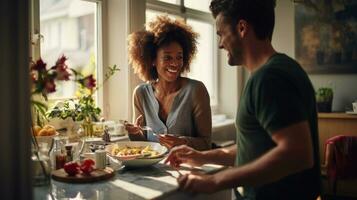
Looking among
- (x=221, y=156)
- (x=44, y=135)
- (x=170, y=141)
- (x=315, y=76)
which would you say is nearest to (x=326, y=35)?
(x=315, y=76)

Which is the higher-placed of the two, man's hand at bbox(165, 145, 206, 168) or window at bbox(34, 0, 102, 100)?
window at bbox(34, 0, 102, 100)

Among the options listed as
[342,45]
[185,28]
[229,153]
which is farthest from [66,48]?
[342,45]

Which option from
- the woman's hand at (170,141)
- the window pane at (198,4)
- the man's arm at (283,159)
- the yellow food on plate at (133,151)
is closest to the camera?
the man's arm at (283,159)

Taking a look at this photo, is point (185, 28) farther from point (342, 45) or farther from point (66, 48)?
point (342, 45)

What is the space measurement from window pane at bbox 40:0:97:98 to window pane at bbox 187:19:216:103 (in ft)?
4.92

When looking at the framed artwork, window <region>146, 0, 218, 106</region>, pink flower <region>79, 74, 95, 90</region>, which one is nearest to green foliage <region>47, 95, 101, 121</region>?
pink flower <region>79, 74, 95, 90</region>

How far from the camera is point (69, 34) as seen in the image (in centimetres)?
261

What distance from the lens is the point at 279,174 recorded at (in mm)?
1092

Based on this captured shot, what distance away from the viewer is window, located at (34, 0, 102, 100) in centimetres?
245

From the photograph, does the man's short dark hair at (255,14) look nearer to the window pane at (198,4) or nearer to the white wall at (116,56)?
the white wall at (116,56)

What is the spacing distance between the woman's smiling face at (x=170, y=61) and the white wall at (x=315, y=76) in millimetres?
2200

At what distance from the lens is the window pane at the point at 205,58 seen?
4151mm

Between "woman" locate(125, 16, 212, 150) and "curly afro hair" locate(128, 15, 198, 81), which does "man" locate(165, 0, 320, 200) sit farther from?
"curly afro hair" locate(128, 15, 198, 81)

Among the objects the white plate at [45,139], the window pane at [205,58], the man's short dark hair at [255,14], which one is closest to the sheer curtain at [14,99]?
the man's short dark hair at [255,14]
